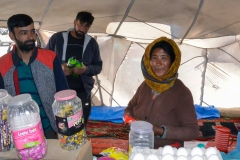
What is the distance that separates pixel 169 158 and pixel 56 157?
16.3 inches

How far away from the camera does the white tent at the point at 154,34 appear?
2.94m

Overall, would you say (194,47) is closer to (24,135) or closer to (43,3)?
(43,3)

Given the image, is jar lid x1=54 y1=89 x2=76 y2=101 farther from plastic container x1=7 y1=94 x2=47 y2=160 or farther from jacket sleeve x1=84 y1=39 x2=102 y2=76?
jacket sleeve x1=84 y1=39 x2=102 y2=76

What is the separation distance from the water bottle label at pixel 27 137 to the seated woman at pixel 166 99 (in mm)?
781

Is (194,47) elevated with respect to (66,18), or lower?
lower

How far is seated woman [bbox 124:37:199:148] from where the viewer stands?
147cm

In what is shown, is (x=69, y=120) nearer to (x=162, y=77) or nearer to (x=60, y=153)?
(x=60, y=153)

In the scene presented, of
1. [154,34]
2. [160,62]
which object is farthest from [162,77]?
[154,34]

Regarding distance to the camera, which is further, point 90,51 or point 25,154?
point 90,51

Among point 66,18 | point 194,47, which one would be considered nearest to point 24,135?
point 66,18

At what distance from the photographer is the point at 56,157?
3.04 feet

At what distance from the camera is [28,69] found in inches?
63.7

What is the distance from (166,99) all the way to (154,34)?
244 centimetres

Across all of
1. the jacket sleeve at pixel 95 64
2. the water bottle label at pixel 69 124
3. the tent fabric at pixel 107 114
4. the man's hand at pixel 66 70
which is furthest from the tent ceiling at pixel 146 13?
the water bottle label at pixel 69 124
